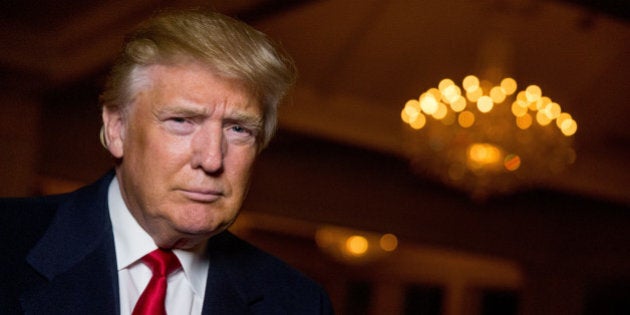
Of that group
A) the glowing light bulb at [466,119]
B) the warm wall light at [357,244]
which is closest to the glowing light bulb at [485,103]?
the glowing light bulb at [466,119]

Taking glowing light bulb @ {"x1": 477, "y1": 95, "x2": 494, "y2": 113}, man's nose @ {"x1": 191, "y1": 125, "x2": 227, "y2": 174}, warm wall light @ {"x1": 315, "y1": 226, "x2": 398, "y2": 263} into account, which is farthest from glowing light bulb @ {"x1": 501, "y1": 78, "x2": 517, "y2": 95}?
warm wall light @ {"x1": 315, "y1": 226, "x2": 398, "y2": 263}

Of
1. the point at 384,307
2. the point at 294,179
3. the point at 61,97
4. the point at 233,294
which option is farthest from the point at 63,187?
the point at 233,294

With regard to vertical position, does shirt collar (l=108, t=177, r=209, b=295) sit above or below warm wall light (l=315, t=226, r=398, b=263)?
below

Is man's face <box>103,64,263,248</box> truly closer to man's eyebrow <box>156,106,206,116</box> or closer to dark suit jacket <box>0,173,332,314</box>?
man's eyebrow <box>156,106,206,116</box>

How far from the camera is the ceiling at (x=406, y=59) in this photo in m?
7.46

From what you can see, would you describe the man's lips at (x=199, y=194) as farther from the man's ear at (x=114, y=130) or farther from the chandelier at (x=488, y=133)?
the chandelier at (x=488, y=133)

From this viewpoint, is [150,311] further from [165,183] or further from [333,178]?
[333,178]

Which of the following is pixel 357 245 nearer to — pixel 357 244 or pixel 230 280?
pixel 357 244

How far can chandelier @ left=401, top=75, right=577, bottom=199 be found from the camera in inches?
296

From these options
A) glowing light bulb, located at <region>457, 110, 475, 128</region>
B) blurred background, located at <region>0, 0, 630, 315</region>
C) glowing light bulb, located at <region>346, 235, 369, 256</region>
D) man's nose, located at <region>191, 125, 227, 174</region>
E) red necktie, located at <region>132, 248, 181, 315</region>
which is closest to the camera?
man's nose, located at <region>191, 125, 227, 174</region>

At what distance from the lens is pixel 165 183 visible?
1.88m

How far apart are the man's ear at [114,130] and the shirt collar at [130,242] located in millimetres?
131

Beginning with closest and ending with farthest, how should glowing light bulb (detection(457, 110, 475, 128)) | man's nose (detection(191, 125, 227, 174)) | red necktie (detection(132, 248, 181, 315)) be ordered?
man's nose (detection(191, 125, 227, 174))
red necktie (detection(132, 248, 181, 315))
glowing light bulb (detection(457, 110, 475, 128))

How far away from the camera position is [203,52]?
1.87 m
